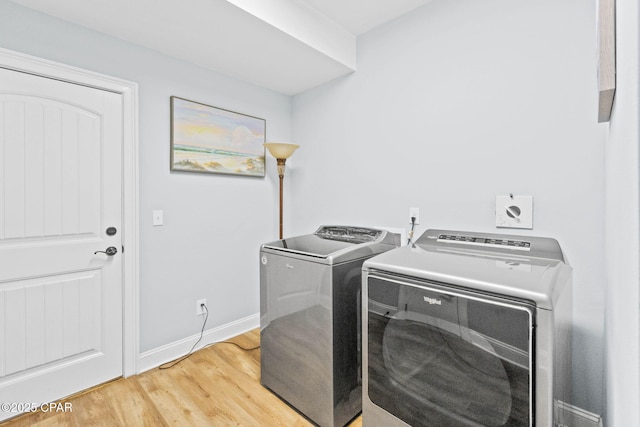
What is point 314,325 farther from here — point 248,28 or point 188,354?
point 248,28

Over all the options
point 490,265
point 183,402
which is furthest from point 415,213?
point 183,402

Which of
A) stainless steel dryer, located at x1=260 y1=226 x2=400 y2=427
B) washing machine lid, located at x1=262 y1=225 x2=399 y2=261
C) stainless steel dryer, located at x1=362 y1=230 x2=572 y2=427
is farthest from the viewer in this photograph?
washing machine lid, located at x1=262 y1=225 x2=399 y2=261

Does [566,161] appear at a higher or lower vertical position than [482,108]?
lower

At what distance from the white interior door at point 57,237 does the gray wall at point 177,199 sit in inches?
6.9

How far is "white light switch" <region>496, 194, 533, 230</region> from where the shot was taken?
1.58 m

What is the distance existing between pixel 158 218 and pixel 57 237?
0.56 m

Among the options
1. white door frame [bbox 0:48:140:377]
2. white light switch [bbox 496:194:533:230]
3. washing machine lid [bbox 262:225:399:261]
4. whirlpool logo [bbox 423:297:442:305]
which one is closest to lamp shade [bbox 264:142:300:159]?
washing machine lid [bbox 262:225:399:261]

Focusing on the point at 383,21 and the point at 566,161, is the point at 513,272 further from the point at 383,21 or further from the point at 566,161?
the point at 383,21

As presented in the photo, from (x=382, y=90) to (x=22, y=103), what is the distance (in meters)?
2.16

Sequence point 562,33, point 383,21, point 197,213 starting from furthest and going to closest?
point 197,213, point 383,21, point 562,33

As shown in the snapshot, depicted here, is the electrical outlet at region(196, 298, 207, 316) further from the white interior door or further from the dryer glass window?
the dryer glass window

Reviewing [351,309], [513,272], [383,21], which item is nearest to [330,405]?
[351,309]

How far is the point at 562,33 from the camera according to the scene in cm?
147

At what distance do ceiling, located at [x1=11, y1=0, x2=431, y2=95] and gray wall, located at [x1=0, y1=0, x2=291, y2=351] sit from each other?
0.11 metres
